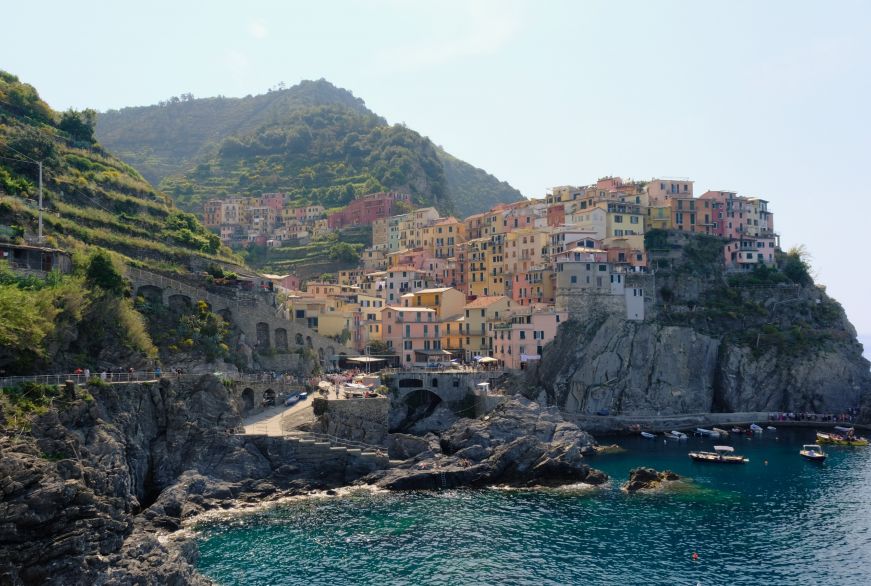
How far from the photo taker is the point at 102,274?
2286 inches

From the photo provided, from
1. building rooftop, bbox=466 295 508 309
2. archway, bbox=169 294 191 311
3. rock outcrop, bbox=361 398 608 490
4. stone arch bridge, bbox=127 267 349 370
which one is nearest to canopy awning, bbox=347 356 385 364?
stone arch bridge, bbox=127 267 349 370

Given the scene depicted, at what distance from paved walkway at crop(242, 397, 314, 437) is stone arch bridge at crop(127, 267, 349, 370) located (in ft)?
32.3

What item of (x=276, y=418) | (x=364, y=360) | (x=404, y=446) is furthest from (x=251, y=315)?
(x=404, y=446)

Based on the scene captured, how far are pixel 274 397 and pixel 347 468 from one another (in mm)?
12837

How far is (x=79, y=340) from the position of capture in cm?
5469

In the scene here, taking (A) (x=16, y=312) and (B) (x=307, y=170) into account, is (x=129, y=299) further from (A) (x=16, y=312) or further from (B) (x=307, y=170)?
(B) (x=307, y=170)

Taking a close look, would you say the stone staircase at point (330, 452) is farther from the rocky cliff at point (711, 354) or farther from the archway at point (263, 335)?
the rocky cliff at point (711, 354)

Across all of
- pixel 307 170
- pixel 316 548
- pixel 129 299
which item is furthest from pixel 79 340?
pixel 307 170

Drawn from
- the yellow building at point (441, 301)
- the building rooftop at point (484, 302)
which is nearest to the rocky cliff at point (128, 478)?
the building rooftop at point (484, 302)

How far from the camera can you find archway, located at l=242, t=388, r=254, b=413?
63375mm

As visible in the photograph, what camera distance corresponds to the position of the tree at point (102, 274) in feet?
190

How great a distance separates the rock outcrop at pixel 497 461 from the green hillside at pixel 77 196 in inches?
1247

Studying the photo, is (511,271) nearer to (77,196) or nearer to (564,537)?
(77,196)

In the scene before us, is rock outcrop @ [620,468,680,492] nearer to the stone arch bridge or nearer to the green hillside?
the stone arch bridge
